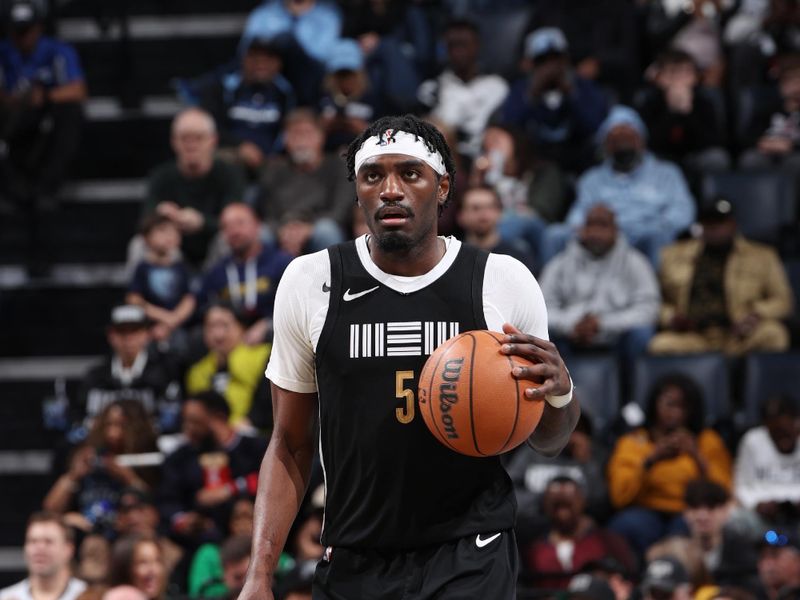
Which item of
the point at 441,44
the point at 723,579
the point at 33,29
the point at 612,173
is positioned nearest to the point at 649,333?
the point at 612,173

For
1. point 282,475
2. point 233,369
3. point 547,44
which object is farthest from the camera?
point 547,44

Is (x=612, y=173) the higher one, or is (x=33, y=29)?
(x=33, y=29)

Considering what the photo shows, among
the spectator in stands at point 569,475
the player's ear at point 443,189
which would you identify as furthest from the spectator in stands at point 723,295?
the player's ear at point 443,189

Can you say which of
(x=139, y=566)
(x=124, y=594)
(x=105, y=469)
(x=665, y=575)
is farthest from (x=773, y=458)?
(x=105, y=469)

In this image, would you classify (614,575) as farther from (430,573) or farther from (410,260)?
(410,260)

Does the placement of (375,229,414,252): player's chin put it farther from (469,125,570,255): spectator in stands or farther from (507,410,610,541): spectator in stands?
(469,125,570,255): spectator in stands

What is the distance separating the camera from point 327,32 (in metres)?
12.4

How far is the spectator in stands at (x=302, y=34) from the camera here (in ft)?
40.3

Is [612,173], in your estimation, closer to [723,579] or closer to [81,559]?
[723,579]

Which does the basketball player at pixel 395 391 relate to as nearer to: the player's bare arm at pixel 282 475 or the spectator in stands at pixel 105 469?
the player's bare arm at pixel 282 475

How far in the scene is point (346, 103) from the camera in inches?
462

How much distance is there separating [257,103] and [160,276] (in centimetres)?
Answer: 187

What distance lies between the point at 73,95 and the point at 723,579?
258 inches

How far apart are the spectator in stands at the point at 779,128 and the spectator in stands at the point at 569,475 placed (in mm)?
2827
